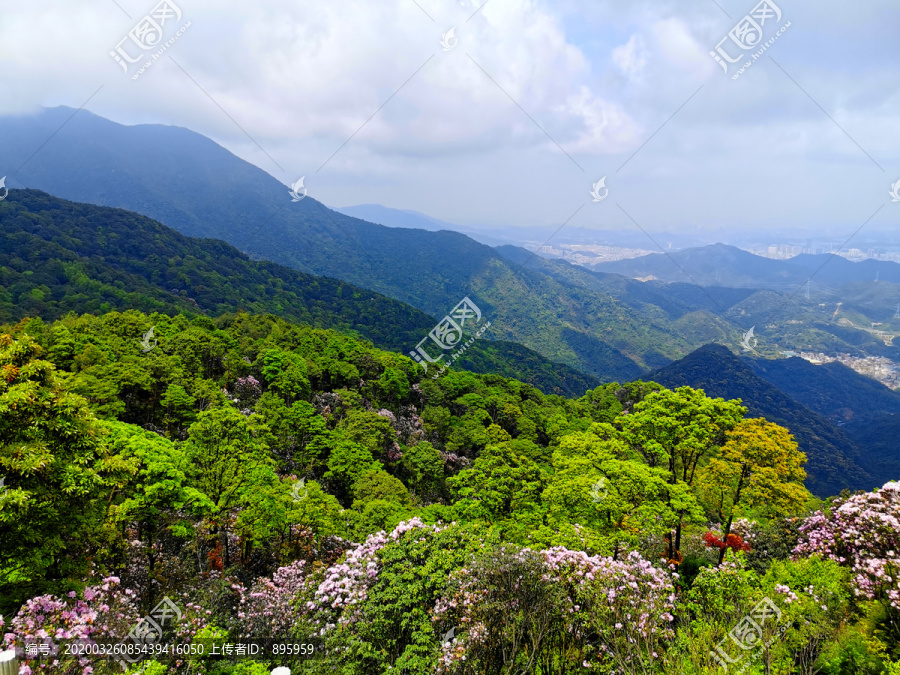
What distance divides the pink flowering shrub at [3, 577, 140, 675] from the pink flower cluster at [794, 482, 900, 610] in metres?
18.7

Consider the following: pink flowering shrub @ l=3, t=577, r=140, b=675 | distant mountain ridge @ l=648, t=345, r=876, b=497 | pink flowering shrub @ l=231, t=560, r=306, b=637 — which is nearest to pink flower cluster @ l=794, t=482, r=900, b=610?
pink flowering shrub @ l=231, t=560, r=306, b=637

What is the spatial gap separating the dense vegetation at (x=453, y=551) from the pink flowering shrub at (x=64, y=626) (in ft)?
0.20

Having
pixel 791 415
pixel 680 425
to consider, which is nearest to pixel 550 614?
pixel 680 425

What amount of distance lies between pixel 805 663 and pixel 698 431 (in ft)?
34.5

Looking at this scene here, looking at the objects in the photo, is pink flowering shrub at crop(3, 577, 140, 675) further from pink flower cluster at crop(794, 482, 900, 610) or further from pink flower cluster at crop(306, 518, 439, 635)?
pink flower cluster at crop(794, 482, 900, 610)

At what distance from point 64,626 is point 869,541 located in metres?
21.1

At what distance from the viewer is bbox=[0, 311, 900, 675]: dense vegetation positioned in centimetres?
993

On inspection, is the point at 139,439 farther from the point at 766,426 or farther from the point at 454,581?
the point at 766,426

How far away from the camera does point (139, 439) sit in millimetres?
15016

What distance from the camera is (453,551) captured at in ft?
42.8

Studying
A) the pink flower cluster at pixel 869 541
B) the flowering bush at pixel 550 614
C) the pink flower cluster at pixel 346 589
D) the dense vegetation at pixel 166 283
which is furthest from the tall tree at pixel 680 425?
the dense vegetation at pixel 166 283

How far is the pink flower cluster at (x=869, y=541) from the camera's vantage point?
1077 cm

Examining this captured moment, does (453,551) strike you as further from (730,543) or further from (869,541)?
(730,543)

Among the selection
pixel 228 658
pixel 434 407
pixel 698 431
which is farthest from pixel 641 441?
pixel 434 407
